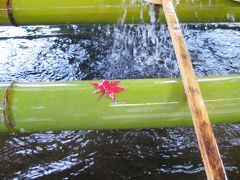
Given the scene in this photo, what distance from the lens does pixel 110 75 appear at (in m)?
3.86

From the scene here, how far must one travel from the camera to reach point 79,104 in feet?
6.32

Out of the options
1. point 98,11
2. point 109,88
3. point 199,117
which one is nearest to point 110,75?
point 98,11

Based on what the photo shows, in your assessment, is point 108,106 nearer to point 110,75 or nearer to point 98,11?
point 98,11

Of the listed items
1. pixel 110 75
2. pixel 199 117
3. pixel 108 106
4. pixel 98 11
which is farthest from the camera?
pixel 110 75

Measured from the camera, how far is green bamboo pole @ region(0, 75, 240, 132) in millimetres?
1925

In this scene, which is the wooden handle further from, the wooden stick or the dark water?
the dark water

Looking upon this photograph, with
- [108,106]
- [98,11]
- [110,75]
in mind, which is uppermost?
[98,11]

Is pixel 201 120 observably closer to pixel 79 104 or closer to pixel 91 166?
pixel 79 104

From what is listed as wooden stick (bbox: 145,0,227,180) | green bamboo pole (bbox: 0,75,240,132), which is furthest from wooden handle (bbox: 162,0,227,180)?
green bamboo pole (bbox: 0,75,240,132)

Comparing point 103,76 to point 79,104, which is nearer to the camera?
point 79,104

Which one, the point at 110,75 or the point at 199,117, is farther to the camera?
the point at 110,75

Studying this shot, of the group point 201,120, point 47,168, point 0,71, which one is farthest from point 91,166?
→ point 0,71

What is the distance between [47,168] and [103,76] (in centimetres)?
161

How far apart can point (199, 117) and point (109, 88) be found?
2.11 ft
